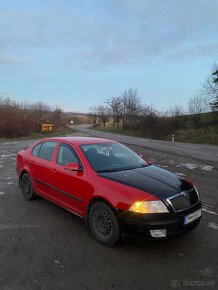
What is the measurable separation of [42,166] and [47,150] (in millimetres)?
377

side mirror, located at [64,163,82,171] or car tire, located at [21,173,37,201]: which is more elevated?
side mirror, located at [64,163,82,171]

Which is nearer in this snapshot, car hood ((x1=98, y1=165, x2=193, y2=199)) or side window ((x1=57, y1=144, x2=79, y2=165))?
car hood ((x1=98, y1=165, x2=193, y2=199))

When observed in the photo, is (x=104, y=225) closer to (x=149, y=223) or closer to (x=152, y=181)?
(x=149, y=223)

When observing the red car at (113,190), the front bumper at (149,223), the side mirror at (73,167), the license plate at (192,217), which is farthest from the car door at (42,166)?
the license plate at (192,217)

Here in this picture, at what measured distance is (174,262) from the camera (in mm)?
4160

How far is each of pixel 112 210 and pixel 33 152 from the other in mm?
3251

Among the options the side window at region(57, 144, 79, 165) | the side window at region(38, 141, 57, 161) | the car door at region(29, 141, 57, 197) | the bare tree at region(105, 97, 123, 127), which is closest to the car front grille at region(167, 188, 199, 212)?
the side window at region(57, 144, 79, 165)

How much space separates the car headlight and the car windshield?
1.10 metres

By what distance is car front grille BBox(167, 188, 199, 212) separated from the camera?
14.5ft

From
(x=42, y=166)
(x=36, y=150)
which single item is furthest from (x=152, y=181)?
(x=36, y=150)

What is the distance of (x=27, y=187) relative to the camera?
7.24 metres

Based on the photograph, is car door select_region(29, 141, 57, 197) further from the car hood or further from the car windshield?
the car hood

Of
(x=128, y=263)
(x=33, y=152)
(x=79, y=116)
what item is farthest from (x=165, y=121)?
(x=79, y=116)

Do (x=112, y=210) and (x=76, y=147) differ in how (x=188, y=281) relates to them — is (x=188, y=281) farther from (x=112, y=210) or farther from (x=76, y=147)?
(x=76, y=147)
